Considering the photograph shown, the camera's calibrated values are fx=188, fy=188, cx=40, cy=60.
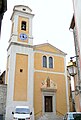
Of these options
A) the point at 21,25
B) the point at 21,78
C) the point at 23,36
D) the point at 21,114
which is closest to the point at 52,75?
the point at 21,78

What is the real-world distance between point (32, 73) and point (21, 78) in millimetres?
1609

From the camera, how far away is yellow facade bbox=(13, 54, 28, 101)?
69.5 ft

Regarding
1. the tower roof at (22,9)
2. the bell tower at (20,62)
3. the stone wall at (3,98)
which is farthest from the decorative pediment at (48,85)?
the tower roof at (22,9)

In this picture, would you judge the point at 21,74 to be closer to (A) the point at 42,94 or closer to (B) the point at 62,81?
(A) the point at 42,94

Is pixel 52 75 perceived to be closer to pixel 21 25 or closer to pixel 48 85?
pixel 48 85

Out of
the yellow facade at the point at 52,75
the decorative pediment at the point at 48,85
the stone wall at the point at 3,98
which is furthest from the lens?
the decorative pediment at the point at 48,85

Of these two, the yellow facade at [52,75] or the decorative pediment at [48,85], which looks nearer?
the yellow facade at [52,75]

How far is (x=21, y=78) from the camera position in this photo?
22.0 m

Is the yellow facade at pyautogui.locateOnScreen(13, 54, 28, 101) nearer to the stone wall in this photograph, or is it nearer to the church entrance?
the stone wall

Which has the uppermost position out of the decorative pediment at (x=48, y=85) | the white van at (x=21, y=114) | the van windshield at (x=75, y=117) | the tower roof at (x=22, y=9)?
the tower roof at (x=22, y=9)

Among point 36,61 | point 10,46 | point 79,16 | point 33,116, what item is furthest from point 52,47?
point 79,16

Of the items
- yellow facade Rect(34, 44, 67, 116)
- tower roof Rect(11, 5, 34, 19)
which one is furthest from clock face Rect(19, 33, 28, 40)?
tower roof Rect(11, 5, 34, 19)

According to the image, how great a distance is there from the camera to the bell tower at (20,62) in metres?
21.0

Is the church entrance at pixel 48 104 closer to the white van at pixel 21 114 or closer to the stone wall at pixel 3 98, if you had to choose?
the stone wall at pixel 3 98
